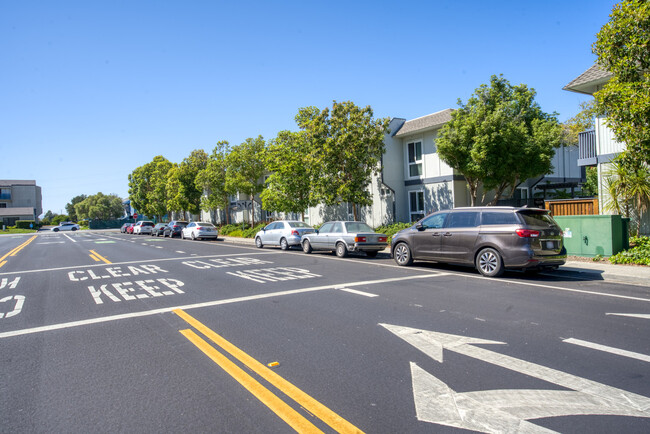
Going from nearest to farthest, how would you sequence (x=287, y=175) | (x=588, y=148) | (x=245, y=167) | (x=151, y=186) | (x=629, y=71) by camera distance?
(x=629, y=71) → (x=588, y=148) → (x=287, y=175) → (x=245, y=167) → (x=151, y=186)

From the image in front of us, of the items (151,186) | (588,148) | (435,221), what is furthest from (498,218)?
(151,186)

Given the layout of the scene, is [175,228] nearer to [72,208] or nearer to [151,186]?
[151,186]

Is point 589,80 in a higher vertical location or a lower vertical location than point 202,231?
higher

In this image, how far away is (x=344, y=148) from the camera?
67.8 ft

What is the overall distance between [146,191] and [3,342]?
57745mm

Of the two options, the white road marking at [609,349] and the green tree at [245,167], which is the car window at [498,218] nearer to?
the white road marking at [609,349]

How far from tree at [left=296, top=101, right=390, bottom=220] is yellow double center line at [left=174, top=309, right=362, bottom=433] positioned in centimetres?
1588

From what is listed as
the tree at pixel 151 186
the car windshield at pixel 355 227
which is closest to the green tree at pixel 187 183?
the tree at pixel 151 186

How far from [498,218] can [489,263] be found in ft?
3.65

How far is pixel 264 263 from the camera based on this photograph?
45.9ft

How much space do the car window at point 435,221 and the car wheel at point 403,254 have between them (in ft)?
2.92

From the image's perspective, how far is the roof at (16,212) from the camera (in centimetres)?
9497

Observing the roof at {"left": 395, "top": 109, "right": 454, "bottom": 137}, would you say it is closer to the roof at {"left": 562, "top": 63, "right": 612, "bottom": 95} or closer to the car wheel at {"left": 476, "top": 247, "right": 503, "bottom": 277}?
the roof at {"left": 562, "top": 63, "right": 612, "bottom": 95}

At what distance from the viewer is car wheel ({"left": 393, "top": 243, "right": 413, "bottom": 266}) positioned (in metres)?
12.5
